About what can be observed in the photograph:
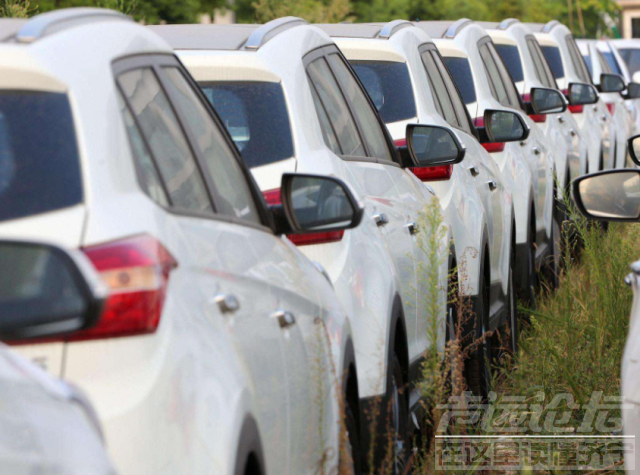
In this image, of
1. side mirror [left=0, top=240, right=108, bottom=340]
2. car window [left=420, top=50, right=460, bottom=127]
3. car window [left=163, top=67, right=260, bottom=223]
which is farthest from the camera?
car window [left=420, top=50, right=460, bottom=127]

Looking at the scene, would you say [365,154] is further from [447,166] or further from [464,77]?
[464,77]

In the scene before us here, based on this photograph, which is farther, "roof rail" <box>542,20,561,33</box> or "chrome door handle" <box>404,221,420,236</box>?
"roof rail" <box>542,20,561,33</box>

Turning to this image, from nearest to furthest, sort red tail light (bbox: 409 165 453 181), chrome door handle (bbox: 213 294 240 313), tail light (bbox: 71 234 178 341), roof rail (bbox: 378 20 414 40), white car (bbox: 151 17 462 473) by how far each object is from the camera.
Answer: tail light (bbox: 71 234 178 341), chrome door handle (bbox: 213 294 240 313), white car (bbox: 151 17 462 473), red tail light (bbox: 409 165 453 181), roof rail (bbox: 378 20 414 40)

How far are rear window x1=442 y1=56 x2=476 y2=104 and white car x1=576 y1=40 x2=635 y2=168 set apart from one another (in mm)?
5294

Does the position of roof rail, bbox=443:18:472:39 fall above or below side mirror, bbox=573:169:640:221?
below

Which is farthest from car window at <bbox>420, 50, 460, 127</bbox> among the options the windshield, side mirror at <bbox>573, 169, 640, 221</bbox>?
the windshield

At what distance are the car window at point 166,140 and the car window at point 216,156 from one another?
0.13 metres

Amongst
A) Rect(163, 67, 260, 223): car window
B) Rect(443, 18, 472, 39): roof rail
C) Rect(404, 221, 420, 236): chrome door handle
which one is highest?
Rect(163, 67, 260, 223): car window

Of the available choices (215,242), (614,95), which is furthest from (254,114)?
(614,95)

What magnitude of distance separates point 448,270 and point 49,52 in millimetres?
4038

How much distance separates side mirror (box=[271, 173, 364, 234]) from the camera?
4.06 m

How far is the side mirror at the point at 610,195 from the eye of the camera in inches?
165

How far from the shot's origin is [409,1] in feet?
141

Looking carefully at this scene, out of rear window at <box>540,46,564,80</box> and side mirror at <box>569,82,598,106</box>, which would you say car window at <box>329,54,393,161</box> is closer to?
side mirror at <box>569,82,598,106</box>
